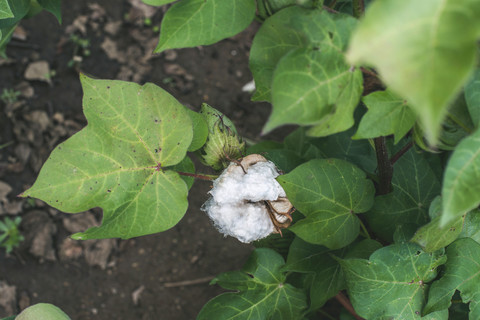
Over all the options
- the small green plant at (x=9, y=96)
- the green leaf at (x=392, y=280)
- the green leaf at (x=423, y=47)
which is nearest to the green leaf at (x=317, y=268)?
the green leaf at (x=392, y=280)

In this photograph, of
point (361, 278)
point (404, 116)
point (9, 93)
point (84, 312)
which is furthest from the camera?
point (9, 93)

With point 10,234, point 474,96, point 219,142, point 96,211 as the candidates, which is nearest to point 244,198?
point 219,142

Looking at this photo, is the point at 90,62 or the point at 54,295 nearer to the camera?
the point at 54,295

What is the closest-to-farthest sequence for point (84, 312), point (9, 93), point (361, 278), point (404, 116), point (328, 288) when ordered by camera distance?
point (404, 116)
point (361, 278)
point (328, 288)
point (84, 312)
point (9, 93)

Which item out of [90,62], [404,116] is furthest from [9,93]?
[404,116]

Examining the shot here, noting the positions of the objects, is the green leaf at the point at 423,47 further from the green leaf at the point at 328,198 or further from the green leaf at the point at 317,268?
the green leaf at the point at 317,268

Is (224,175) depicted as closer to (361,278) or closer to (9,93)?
(361,278)

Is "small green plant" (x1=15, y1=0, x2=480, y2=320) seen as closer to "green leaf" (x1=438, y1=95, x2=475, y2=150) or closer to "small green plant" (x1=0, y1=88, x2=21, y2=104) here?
"green leaf" (x1=438, y1=95, x2=475, y2=150)
